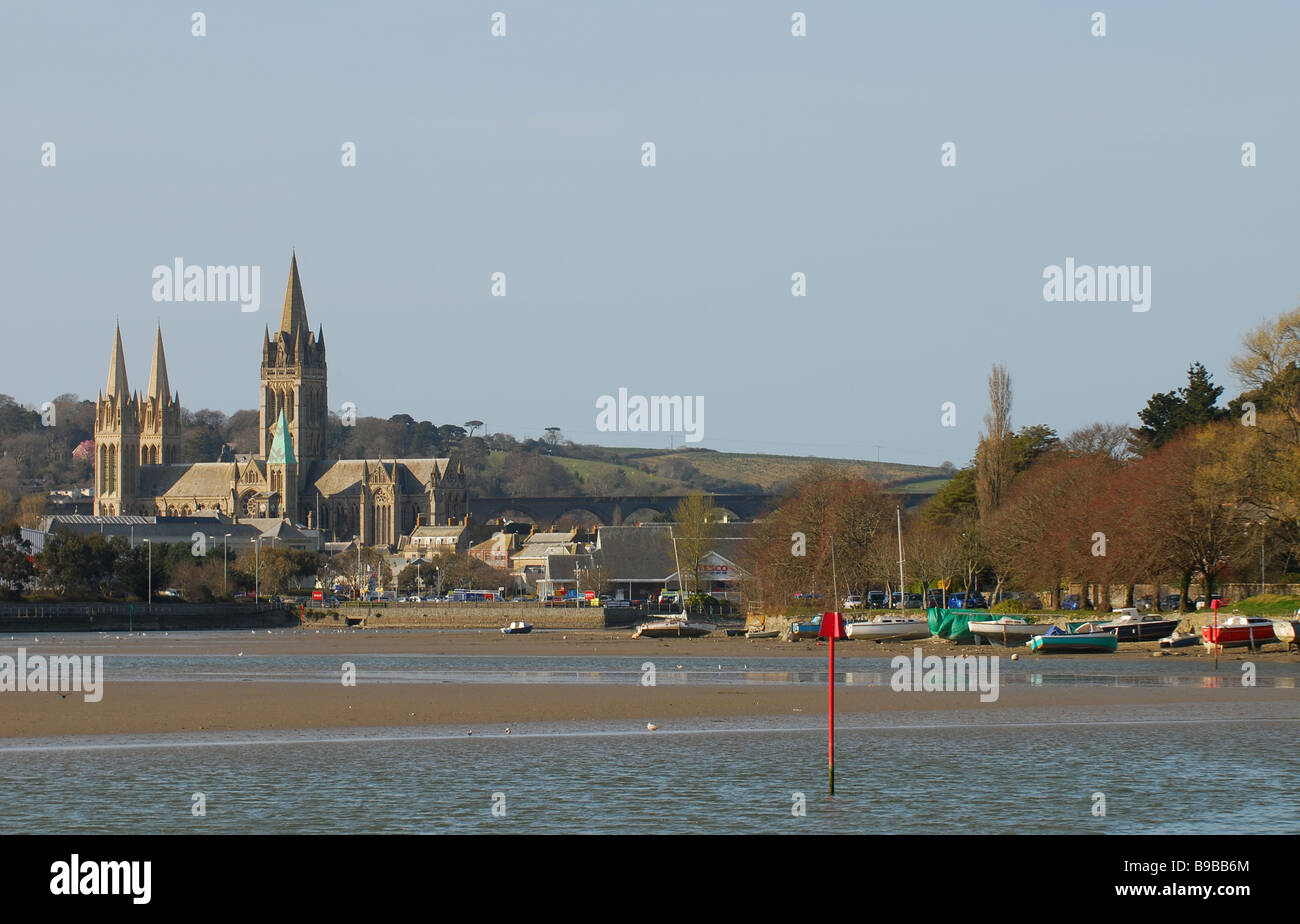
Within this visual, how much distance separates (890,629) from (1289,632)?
66.4ft

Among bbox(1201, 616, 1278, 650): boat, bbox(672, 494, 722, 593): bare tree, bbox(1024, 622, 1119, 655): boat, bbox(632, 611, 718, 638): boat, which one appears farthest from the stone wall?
bbox(1201, 616, 1278, 650): boat

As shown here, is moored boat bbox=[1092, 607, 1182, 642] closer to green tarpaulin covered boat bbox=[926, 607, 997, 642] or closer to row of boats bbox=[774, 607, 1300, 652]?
row of boats bbox=[774, 607, 1300, 652]

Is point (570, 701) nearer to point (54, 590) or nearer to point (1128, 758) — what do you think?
point (1128, 758)

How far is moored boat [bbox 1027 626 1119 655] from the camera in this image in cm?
6069

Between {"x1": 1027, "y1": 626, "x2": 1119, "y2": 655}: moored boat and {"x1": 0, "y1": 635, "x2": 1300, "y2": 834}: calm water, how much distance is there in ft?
81.1

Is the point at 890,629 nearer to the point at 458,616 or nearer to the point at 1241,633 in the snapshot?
the point at 1241,633

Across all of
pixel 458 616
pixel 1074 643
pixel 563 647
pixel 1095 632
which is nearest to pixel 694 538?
pixel 458 616

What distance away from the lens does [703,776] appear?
24891 millimetres

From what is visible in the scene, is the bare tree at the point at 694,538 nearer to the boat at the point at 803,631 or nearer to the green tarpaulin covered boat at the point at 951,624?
the boat at the point at 803,631

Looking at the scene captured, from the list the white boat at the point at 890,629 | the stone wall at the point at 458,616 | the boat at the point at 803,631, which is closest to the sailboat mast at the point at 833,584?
the boat at the point at 803,631

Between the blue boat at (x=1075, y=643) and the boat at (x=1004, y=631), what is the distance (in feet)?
16.1
